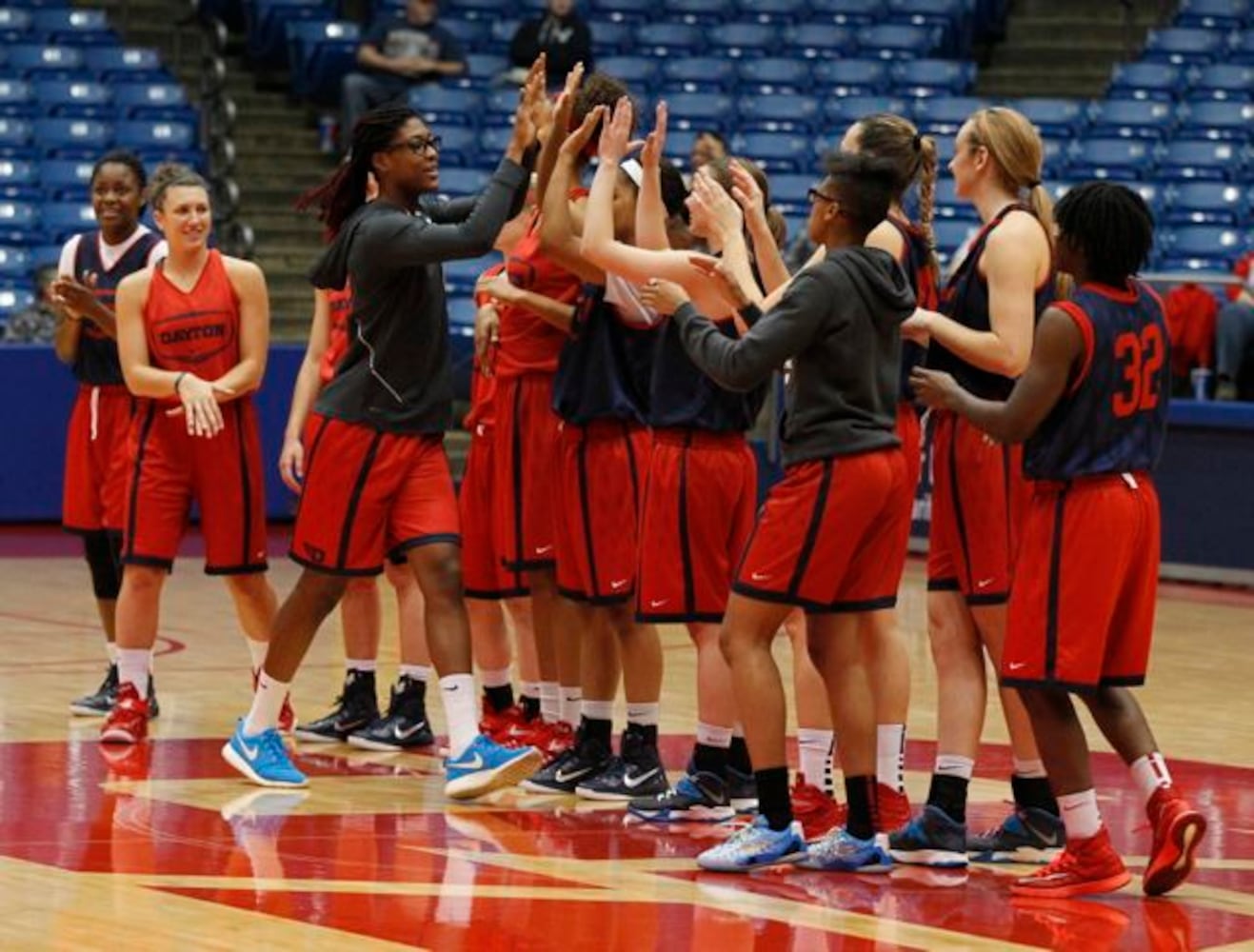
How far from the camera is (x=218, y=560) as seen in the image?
28.9 feet

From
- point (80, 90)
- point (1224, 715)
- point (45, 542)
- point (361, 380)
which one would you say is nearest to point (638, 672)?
point (361, 380)

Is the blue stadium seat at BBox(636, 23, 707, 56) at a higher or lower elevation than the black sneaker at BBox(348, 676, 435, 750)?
higher

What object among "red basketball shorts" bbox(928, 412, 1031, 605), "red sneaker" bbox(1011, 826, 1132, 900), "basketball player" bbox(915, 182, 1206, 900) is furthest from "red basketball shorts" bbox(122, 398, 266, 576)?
"red sneaker" bbox(1011, 826, 1132, 900)

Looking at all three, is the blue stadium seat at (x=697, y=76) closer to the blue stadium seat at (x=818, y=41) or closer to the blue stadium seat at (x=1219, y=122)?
the blue stadium seat at (x=818, y=41)

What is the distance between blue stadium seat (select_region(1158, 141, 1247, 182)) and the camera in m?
18.0

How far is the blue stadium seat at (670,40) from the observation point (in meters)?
20.0

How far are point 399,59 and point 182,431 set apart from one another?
33.0 feet

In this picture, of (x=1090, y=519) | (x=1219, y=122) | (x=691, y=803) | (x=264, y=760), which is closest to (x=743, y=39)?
(x=1219, y=122)

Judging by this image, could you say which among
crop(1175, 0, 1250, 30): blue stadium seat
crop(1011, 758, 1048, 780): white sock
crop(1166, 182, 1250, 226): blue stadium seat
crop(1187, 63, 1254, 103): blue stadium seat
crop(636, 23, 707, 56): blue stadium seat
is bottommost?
crop(1011, 758, 1048, 780): white sock

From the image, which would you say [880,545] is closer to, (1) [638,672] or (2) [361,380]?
(1) [638,672]

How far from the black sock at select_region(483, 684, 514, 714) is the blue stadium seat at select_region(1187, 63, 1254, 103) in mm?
11182

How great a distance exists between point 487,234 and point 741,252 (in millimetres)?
1018

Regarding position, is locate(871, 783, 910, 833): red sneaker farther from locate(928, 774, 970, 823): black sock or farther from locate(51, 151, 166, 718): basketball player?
locate(51, 151, 166, 718): basketball player

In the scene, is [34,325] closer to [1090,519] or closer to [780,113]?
[780,113]
